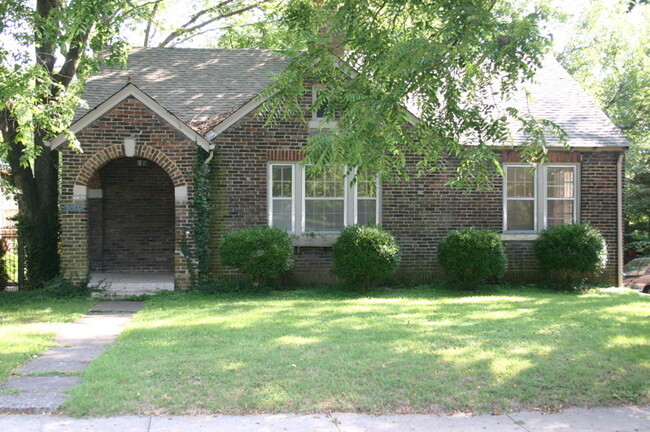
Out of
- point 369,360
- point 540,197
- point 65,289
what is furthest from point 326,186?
point 369,360

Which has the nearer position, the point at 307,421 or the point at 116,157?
the point at 307,421

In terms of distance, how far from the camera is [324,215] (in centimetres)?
1440

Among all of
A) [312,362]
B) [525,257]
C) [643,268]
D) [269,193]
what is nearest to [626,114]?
[643,268]

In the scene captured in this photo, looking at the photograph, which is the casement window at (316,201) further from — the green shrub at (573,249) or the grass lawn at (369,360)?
the green shrub at (573,249)

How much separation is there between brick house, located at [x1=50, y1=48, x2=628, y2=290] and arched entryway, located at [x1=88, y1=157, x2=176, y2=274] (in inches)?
1.0

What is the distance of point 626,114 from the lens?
26703mm

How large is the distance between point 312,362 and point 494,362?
2.14 metres

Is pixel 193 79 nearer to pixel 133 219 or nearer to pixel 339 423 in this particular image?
pixel 133 219

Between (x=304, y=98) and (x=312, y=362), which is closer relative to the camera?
(x=312, y=362)

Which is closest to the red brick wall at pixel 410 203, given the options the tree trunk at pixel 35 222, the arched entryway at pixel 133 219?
the arched entryway at pixel 133 219

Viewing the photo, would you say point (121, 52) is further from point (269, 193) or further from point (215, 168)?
point (269, 193)

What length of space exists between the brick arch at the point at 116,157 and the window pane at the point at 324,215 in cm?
302

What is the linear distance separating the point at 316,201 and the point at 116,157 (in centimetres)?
454

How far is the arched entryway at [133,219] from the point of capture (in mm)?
15141
